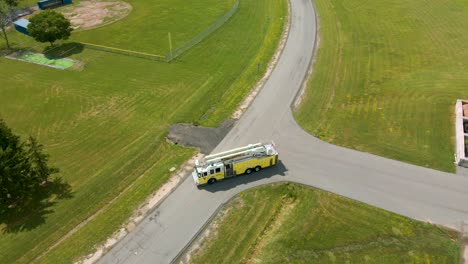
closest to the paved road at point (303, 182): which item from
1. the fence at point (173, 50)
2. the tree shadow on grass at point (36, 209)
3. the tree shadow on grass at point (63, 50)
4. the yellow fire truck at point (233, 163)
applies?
the yellow fire truck at point (233, 163)

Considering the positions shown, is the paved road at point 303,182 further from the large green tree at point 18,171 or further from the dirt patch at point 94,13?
the dirt patch at point 94,13

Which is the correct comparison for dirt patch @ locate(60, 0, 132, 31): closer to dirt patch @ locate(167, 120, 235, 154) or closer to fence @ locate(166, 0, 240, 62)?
fence @ locate(166, 0, 240, 62)

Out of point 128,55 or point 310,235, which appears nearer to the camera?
point 310,235

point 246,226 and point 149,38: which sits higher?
point 149,38

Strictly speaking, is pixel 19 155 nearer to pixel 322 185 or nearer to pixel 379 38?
pixel 322 185

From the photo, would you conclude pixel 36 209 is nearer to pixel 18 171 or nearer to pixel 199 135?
pixel 18 171

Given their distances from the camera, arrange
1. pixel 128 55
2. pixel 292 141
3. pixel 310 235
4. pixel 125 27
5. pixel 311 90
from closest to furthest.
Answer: pixel 310 235, pixel 292 141, pixel 311 90, pixel 128 55, pixel 125 27

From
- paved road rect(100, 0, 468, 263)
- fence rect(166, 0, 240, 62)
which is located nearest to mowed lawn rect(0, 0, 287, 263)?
fence rect(166, 0, 240, 62)

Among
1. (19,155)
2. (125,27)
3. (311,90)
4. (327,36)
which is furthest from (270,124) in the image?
(125,27)
